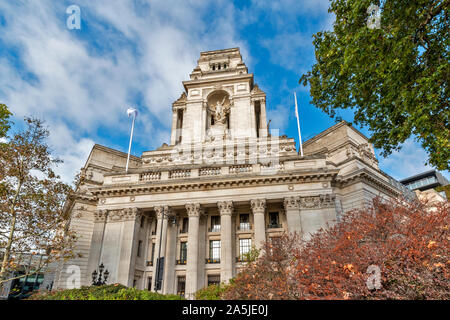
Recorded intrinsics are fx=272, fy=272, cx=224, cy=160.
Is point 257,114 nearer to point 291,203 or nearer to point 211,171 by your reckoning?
point 211,171

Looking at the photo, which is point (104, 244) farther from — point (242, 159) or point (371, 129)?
point (371, 129)

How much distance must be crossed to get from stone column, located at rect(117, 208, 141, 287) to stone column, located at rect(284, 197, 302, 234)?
16.3 meters

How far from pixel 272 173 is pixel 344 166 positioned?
31.9 ft

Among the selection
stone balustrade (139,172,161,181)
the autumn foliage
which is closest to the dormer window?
stone balustrade (139,172,161,181)

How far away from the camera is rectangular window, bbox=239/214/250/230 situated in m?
31.2

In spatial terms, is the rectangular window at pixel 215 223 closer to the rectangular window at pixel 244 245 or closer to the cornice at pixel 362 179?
the rectangular window at pixel 244 245

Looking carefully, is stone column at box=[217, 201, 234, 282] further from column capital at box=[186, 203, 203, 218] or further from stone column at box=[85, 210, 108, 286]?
stone column at box=[85, 210, 108, 286]

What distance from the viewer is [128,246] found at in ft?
93.9

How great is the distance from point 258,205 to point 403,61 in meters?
18.5

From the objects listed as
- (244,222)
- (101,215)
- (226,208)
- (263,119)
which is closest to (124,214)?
(101,215)
